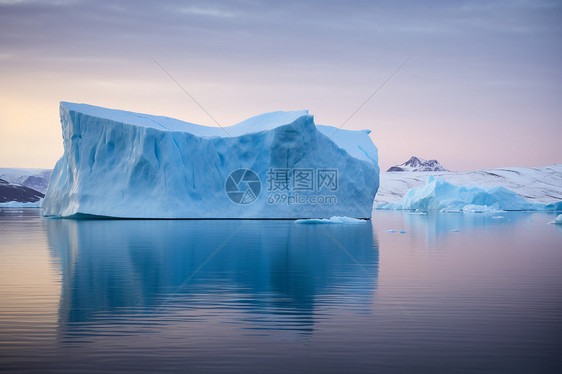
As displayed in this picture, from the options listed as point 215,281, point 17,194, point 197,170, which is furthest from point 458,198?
point 17,194

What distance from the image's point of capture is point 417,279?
6.66 m

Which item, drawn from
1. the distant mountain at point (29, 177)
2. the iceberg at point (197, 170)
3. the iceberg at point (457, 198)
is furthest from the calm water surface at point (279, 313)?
the distant mountain at point (29, 177)

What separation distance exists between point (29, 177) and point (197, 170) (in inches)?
2879

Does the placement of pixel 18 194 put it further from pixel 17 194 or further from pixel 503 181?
pixel 503 181

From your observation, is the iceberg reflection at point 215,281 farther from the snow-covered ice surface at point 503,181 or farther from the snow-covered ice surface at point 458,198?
the snow-covered ice surface at point 503,181

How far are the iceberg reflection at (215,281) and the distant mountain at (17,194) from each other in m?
69.4

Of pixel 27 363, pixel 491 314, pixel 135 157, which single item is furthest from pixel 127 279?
pixel 135 157

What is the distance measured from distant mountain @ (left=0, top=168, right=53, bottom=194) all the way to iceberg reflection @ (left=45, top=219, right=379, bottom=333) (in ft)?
265

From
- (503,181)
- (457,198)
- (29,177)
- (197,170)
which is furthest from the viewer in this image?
(29,177)

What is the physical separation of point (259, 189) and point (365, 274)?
14769mm

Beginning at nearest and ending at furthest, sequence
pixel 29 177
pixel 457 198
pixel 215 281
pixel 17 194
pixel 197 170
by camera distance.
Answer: pixel 215 281, pixel 197 170, pixel 457 198, pixel 17 194, pixel 29 177

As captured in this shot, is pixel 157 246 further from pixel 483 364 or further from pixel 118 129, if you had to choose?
pixel 118 129

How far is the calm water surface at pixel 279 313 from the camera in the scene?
3.32 m

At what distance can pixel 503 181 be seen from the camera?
64750 millimetres
